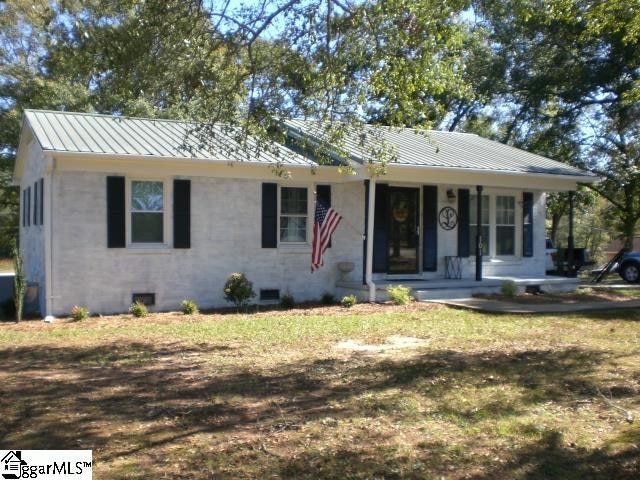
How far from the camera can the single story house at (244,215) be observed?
511 inches

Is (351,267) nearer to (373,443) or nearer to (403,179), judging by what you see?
(403,179)

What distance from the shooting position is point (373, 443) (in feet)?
17.4

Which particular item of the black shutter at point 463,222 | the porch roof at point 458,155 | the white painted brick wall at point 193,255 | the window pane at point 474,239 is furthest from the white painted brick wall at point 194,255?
the window pane at point 474,239

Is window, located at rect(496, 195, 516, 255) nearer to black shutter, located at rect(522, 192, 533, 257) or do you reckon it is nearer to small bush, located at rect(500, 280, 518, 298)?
black shutter, located at rect(522, 192, 533, 257)

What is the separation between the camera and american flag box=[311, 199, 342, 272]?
544 inches

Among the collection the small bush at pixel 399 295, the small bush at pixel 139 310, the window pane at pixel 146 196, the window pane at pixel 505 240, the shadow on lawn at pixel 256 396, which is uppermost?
the window pane at pixel 146 196

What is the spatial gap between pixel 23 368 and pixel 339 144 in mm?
5664

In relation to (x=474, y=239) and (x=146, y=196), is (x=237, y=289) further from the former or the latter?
(x=474, y=239)

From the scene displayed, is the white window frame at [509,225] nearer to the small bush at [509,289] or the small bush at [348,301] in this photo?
the small bush at [509,289]

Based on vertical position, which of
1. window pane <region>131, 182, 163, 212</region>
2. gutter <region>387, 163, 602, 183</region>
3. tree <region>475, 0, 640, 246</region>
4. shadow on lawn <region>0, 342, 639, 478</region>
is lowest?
shadow on lawn <region>0, 342, 639, 478</region>

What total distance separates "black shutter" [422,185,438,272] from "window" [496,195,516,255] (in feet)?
7.28

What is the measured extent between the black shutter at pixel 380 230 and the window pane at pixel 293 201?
173 cm

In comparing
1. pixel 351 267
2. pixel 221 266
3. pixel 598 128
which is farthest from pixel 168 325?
pixel 598 128

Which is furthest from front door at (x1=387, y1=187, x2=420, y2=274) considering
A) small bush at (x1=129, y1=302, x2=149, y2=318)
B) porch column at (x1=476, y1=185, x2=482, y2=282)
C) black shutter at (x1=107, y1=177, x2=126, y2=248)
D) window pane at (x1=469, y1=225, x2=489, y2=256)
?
black shutter at (x1=107, y1=177, x2=126, y2=248)
